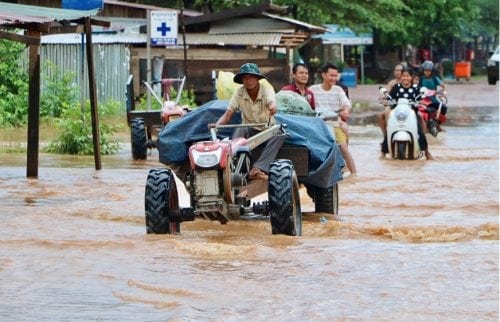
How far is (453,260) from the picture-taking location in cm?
1085

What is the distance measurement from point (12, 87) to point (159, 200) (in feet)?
57.5

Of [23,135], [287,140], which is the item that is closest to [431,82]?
[23,135]

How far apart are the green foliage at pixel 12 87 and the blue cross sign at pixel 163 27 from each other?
3153 mm

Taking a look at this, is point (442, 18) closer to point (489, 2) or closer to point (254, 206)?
point (489, 2)

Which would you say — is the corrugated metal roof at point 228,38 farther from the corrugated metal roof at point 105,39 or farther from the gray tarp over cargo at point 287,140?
the gray tarp over cargo at point 287,140

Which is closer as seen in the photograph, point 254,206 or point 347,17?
point 254,206

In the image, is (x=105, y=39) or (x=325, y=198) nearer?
(x=325, y=198)

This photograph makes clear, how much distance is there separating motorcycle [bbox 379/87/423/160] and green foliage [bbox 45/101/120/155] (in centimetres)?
475

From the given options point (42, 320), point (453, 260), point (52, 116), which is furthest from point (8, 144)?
point (42, 320)

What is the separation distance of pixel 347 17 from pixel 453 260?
32165mm

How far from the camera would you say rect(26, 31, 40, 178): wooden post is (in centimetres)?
1780

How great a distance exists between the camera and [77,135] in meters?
22.8

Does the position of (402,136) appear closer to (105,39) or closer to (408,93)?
(408,93)

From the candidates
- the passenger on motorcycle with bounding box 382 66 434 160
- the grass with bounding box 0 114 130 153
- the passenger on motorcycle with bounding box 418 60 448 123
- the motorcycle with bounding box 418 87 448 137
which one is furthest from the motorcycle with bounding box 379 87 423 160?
the grass with bounding box 0 114 130 153
